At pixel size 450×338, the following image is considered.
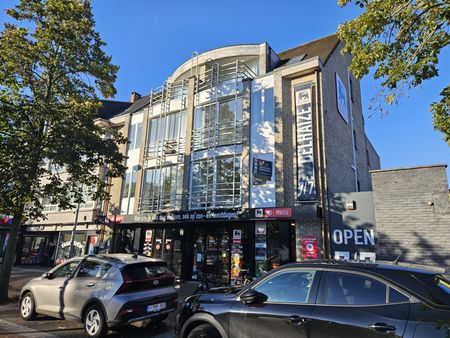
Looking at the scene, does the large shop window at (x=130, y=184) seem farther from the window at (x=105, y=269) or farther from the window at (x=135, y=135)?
the window at (x=105, y=269)

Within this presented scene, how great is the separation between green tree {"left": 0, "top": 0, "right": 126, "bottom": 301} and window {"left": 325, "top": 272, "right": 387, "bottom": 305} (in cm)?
1022

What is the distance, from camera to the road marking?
6.41 meters

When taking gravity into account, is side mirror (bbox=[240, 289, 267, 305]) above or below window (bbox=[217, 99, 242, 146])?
below

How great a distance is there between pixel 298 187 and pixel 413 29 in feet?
23.0

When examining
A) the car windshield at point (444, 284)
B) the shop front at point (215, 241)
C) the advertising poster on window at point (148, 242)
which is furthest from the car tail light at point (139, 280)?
the advertising poster on window at point (148, 242)

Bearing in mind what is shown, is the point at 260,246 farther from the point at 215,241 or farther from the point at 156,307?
the point at 156,307

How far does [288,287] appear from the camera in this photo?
155 inches

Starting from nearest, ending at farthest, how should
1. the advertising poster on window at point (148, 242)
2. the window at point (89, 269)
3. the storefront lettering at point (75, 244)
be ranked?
1. the window at point (89, 269)
2. the advertising poster on window at point (148, 242)
3. the storefront lettering at point (75, 244)

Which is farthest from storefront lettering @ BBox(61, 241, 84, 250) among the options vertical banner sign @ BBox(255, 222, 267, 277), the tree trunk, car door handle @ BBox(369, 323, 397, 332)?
car door handle @ BBox(369, 323, 397, 332)

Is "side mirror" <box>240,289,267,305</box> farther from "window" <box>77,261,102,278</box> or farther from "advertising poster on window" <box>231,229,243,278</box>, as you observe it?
"advertising poster on window" <box>231,229,243,278</box>

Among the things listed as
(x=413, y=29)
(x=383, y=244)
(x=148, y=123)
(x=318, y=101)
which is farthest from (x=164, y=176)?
(x=413, y=29)

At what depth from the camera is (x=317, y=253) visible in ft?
39.3

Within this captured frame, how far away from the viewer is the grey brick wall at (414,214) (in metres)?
9.88

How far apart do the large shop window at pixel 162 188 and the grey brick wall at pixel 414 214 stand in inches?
381
